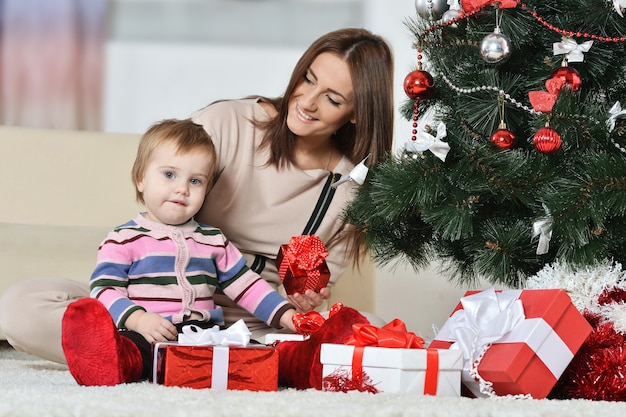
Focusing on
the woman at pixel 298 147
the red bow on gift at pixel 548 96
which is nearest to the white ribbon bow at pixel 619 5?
the red bow on gift at pixel 548 96

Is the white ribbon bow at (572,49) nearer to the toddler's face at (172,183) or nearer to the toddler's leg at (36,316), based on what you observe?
the toddler's face at (172,183)

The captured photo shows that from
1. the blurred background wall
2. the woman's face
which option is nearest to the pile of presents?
the woman's face

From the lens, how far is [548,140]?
1145 millimetres

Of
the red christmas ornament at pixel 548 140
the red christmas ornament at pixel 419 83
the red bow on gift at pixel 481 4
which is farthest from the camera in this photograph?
the red christmas ornament at pixel 419 83

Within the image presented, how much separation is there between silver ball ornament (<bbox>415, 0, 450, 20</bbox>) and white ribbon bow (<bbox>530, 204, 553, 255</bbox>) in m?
0.40

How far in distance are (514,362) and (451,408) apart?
0.76ft

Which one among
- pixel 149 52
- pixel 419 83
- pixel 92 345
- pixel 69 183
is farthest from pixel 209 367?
pixel 149 52

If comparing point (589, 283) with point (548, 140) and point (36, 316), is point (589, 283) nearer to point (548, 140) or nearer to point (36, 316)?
point (548, 140)

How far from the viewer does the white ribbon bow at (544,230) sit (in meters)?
1.19

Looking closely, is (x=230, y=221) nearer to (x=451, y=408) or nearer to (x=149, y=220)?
(x=149, y=220)

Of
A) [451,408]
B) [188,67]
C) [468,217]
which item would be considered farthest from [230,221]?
[188,67]

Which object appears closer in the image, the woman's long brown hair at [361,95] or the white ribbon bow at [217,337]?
the white ribbon bow at [217,337]

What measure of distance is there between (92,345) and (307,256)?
1.62 feet

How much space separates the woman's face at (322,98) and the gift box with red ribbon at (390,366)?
0.62m
